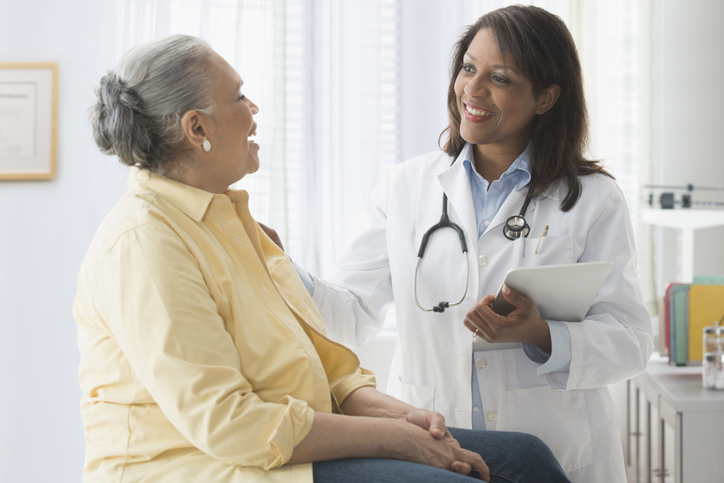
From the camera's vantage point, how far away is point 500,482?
3.79ft

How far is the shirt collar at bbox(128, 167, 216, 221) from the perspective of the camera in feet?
3.51

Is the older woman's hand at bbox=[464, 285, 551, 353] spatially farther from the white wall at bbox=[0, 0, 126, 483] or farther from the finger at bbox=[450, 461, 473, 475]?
the white wall at bbox=[0, 0, 126, 483]

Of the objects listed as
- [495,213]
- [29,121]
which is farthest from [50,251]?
[495,213]

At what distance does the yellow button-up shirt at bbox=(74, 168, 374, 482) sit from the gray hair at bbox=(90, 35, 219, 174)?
0.06 meters

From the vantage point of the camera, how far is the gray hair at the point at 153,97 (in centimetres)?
107

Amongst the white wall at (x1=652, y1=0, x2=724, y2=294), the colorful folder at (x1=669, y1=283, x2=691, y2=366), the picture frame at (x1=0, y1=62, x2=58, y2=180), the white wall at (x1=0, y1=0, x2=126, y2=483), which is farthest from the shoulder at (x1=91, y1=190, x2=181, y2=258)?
the white wall at (x1=652, y1=0, x2=724, y2=294)

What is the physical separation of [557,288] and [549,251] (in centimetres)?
19

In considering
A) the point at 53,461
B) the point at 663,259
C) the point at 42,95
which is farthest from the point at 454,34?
the point at 53,461

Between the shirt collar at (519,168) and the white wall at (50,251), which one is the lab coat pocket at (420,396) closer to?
the shirt collar at (519,168)

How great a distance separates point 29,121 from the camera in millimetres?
2383

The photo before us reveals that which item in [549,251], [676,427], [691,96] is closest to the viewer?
[549,251]

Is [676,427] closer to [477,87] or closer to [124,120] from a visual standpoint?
[477,87]

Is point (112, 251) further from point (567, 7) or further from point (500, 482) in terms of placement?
point (567, 7)

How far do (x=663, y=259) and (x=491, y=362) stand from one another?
153cm
